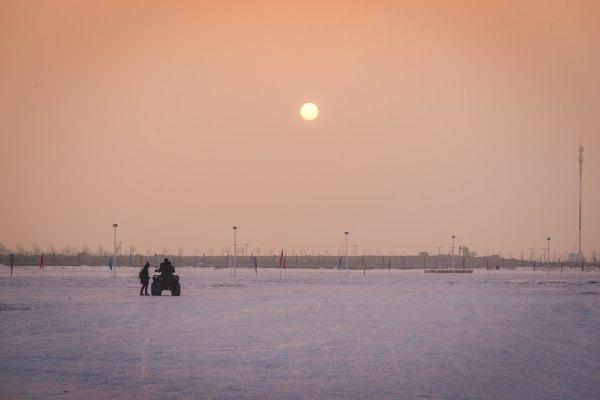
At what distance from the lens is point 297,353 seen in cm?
1691

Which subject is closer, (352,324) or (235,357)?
(235,357)

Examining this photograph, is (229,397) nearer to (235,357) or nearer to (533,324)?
(235,357)

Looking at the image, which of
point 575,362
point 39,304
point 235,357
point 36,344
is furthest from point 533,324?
point 39,304

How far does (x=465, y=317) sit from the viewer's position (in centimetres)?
2709

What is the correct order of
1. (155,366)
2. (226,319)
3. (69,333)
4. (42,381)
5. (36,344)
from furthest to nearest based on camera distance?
(226,319)
(69,333)
(36,344)
(155,366)
(42,381)

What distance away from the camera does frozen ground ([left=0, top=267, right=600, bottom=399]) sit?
12.4 meters

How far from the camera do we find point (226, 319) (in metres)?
25.5

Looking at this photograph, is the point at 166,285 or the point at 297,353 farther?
the point at 166,285

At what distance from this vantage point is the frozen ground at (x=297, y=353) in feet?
40.8

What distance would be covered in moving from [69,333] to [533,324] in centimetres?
1451

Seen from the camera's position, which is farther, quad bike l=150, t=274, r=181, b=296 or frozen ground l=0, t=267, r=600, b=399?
quad bike l=150, t=274, r=181, b=296

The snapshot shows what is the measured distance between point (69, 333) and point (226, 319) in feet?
19.7

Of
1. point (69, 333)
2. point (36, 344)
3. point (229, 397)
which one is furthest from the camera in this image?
point (69, 333)

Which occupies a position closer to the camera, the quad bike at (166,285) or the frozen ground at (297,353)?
the frozen ground at (297,353)
